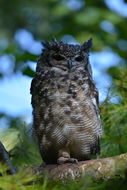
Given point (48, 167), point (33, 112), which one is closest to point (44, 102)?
point (33, 112)

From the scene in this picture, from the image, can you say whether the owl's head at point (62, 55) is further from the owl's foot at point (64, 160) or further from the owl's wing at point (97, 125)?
the owl's foot at point (64, 160)

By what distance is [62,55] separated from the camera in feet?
14.9

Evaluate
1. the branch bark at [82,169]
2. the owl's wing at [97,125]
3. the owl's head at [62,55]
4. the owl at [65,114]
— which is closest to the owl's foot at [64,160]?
the owl at [65,114]

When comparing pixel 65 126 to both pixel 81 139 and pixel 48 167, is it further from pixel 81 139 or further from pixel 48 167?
pixel 48 167

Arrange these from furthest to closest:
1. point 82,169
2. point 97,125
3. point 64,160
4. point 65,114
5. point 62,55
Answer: point 62,55, point 97,125, point 65,114, point 64,160, point 82,169

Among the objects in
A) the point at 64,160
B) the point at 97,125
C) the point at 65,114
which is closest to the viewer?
the point at 64,160

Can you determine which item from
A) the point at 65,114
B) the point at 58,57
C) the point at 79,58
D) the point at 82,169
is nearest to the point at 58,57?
the point at 58,57

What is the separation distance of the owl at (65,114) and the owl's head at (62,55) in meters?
0.09

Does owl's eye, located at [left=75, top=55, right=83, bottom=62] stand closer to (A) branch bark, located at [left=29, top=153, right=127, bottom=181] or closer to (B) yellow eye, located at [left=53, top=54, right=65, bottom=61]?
(B) yellow eye, located at [left=53, top=54, right=65, bottom=61]

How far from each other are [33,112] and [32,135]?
7.0 inches

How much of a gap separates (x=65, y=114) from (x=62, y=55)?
786mm

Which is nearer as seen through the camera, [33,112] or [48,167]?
[48,167]

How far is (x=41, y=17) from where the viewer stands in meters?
9.30

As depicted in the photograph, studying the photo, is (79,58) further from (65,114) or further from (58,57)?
(65,114)
